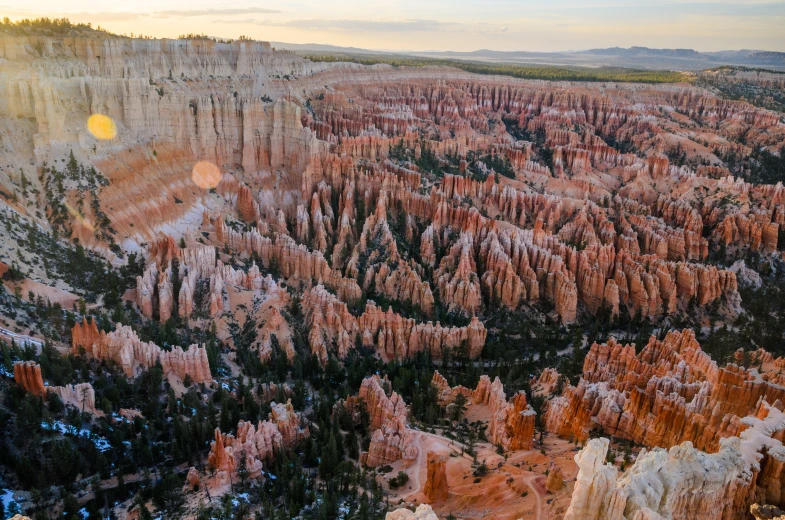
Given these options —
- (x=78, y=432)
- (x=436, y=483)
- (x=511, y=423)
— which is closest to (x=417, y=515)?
(x=436, y=483)

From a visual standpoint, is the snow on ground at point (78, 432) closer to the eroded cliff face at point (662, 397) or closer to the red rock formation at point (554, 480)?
the red rock formation at point (554, 480)

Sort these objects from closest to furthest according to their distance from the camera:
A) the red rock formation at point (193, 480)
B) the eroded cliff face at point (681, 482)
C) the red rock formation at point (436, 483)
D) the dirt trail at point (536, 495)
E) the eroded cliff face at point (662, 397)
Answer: the eroded cliff face at point (681, 482) < the dirt trail at point (536, 495) < the eroded cliff face at point (662, 397) < the red rock formation at point (436, 483) < the red rock formation at point (193, 480)

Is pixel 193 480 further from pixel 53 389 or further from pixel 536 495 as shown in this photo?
pixel 536 495

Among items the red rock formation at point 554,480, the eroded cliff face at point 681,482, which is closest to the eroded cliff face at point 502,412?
the red rock formation at point 554,480

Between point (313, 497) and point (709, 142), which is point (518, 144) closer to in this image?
point (709, 142)

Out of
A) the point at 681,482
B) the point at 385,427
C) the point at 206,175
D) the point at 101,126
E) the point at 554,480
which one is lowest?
the point at 385,427

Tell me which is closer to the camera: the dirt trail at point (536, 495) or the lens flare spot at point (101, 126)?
the dirt trail at point (536, 495)

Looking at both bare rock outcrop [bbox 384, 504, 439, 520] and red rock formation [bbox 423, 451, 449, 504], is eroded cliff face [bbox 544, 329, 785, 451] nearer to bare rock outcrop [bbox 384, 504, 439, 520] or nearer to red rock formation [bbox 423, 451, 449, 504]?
red rock formation [bbox 423, 451, 449, 504]
